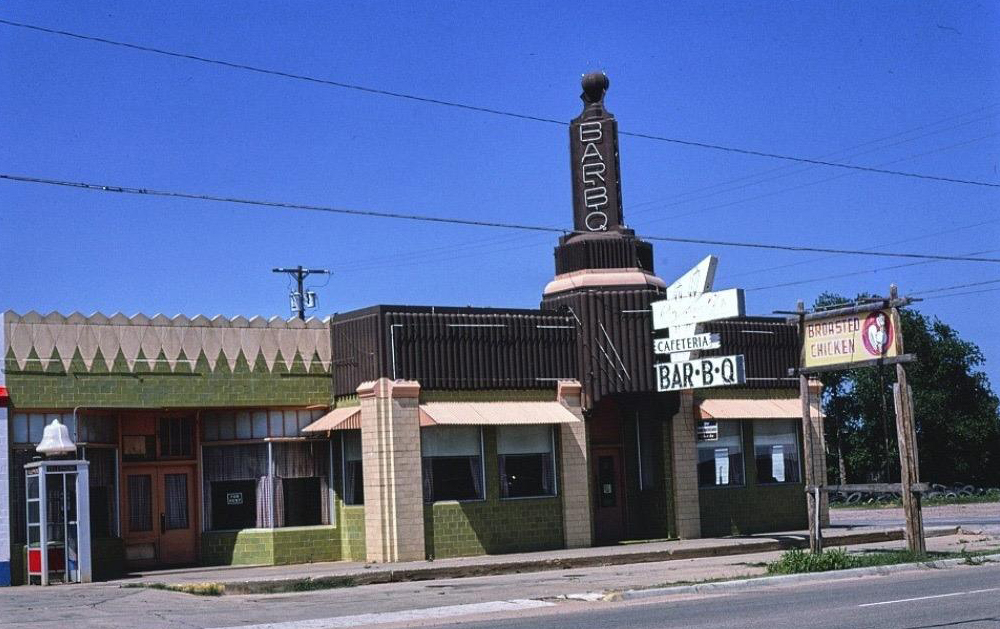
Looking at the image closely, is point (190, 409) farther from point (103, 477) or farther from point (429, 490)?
point (429, 490)

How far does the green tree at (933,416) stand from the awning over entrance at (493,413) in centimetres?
3568

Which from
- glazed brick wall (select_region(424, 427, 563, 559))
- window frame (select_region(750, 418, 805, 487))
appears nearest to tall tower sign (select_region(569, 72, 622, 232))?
glazed brick wall (select_region(424, 427, 563, 559))

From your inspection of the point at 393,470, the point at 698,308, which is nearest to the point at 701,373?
the point at 698,308

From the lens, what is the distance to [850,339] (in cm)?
2278

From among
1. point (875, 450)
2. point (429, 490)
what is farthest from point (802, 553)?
point (875, 450)

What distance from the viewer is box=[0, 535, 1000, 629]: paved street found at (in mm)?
16859

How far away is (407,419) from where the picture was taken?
25266 mm

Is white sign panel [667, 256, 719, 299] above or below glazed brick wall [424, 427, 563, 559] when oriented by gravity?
above

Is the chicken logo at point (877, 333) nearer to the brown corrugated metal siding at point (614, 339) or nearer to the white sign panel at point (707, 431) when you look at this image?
the brown corrugated metal siding at point (614, 339)

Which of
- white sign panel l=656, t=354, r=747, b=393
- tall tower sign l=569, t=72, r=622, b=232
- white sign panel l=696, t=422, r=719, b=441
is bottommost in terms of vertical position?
white sign panel l=696, t=422, r=719, b=441

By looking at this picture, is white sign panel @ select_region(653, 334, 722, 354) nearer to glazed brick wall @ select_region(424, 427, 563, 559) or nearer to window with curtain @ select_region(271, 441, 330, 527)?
glazed brick wall @ select_region(424, 427, 563, 559)

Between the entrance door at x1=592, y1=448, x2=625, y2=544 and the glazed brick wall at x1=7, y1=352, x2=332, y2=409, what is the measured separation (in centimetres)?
651

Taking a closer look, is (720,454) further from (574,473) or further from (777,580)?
(777,580)

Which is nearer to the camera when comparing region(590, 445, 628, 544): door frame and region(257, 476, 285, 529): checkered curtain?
region(257, 476, 285, 529): checkered curtain
